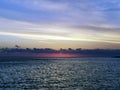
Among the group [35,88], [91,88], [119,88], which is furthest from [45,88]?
[119,88]

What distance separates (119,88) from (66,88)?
38.1 ft

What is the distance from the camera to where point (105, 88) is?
183 ft

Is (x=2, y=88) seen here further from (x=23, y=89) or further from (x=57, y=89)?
(x=57, y=89)

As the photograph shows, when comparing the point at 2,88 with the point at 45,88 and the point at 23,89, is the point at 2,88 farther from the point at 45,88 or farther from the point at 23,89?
the point at 45,88

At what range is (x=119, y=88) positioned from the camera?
54.4m

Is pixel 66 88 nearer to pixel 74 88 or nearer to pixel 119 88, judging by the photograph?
pixel 74 88

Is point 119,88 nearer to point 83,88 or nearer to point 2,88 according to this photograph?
point 83,88

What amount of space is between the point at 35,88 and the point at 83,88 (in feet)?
35.2

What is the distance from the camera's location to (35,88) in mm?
56125

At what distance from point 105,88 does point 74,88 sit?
688 centimetres

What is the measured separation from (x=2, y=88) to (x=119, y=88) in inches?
1007

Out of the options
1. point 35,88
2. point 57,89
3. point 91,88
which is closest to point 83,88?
point 91,88

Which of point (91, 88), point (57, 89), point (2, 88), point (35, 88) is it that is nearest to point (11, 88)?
point (2, 88)

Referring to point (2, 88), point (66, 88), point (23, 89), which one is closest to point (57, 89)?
point (66, 88)
